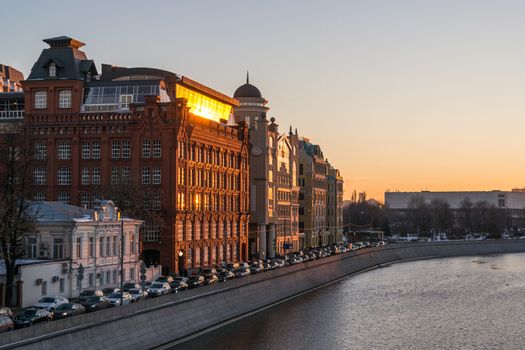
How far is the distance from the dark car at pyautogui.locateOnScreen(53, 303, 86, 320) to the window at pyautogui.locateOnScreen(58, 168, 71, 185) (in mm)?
43156

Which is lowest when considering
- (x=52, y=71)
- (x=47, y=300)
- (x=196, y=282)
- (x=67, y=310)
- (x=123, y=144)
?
(x=67, y=310)

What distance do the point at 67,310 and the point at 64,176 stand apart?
4471cm

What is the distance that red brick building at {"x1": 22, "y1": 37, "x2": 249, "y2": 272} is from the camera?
93.4 meters

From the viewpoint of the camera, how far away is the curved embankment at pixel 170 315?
41.7 meters

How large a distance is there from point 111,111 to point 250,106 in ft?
146

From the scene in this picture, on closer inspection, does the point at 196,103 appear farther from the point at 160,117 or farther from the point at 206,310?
the point at 206,310

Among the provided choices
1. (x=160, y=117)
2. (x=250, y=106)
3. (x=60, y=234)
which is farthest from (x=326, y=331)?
(x=250, y=106)

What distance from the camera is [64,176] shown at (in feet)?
318

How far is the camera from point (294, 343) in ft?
186

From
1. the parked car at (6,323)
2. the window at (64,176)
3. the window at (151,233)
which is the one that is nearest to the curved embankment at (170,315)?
the parked car at (6,323)

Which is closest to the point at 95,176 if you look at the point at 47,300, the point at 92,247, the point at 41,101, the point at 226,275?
the point at 41,101

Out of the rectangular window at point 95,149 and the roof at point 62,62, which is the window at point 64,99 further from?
the rectangular window at point 95,149

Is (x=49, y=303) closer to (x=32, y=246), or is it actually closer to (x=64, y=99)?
(x=32, y=246)

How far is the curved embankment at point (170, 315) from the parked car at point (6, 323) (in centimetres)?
505
